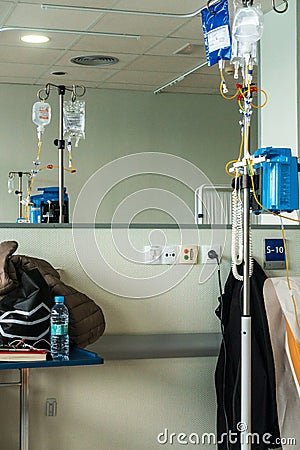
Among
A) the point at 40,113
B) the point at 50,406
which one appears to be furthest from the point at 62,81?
the point at 50,406

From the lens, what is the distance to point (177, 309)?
3211 millimetres

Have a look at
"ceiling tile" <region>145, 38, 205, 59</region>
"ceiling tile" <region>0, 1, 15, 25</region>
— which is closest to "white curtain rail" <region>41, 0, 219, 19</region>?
"ceiling tile" <region>0, 1, 15, 25</region>

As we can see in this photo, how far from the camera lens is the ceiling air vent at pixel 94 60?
5.27 m

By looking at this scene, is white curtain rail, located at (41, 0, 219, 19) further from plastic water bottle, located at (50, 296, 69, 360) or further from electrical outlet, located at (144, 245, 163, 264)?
plastic water bottle, located at (50, 296, 69, 360)

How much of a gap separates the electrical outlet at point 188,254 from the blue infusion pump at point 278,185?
3.07 feet

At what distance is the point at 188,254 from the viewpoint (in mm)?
3219

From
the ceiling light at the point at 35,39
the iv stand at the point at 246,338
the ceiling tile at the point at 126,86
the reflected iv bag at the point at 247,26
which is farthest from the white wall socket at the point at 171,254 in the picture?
the ceiling tile at the point at 126,86

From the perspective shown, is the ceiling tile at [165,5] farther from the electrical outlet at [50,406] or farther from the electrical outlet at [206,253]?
the electrical outlet at [50,406]

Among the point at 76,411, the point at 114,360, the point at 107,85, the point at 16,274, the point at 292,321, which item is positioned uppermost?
the point at 107,85

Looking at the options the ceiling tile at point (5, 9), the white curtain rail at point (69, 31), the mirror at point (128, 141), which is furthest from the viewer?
the mirror at point (128, 141)

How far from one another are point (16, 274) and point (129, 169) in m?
4.20

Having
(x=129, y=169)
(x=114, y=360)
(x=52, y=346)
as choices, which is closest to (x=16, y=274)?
(x=52, y=346)

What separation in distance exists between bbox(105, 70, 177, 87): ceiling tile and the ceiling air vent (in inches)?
10.6

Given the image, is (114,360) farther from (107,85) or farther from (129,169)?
(129,169)
